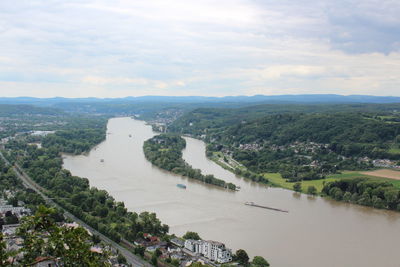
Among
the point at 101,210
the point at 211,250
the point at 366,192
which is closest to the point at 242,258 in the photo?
the point at 211,250

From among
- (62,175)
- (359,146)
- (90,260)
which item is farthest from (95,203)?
(359,146)

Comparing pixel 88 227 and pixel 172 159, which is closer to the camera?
pixel 88 227

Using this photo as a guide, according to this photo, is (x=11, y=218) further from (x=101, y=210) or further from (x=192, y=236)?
(x=192, y=236)

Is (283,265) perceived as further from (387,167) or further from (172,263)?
(387,167)

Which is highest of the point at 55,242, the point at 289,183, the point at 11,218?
the point at 55,242

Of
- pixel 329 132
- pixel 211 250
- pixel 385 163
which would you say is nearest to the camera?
pixel 211 250

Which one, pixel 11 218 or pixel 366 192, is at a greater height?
pixel 11 218

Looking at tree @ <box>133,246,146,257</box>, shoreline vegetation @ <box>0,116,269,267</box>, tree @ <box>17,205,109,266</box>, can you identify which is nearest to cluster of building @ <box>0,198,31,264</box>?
→ shoreline vegetation @ <box>0,116,269,267</box>

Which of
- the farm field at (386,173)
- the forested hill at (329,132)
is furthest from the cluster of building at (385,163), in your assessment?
the farm field at (386,173)

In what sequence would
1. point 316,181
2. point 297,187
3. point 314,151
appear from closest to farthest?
point 297,187
point 316,181
point 314,151
